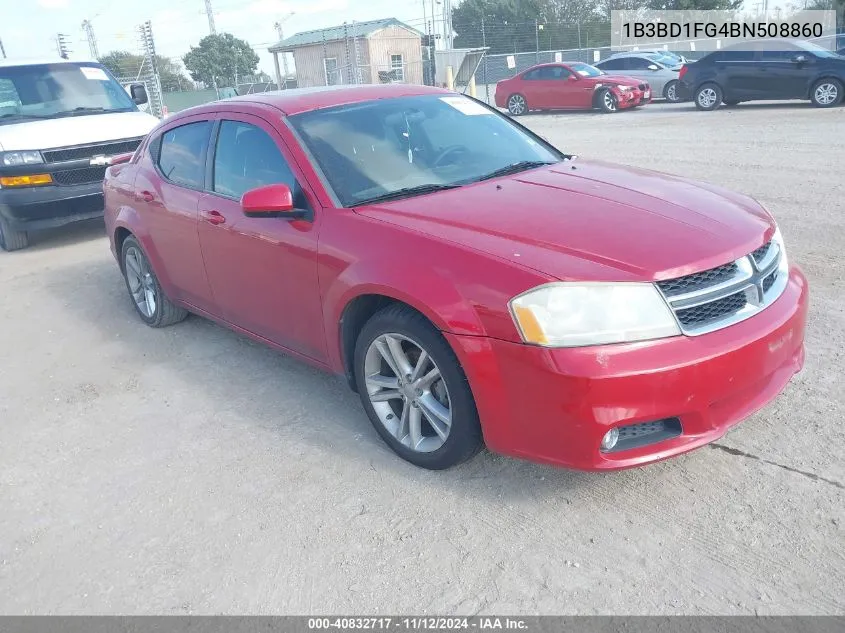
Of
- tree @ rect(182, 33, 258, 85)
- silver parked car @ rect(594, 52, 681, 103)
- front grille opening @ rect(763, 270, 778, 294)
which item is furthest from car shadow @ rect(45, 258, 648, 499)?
tree @ rect(182, 33, 258, 85)

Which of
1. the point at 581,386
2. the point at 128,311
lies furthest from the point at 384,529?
the point at 128,311

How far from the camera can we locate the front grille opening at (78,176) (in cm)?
824

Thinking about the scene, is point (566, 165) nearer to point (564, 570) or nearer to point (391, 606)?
point (564, 570)

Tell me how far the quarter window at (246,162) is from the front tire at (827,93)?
15.2 meters

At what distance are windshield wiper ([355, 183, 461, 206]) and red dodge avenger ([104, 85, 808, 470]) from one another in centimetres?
1

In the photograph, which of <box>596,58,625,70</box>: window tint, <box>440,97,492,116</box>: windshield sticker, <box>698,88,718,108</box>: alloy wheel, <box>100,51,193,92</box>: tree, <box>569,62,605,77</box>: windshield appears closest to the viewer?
<box>440,97,492,116</box>: windshield sticker

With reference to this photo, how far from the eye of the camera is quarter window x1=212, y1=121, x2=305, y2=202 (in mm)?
3777

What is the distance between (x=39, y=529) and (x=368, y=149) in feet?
7.76

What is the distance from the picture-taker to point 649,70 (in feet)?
67.2

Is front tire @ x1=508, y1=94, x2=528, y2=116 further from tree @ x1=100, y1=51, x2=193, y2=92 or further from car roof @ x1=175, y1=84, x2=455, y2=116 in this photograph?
tree @ x1=100, y1=51, x2=193, y2=92

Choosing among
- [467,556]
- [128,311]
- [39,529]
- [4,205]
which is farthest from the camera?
[4,205]

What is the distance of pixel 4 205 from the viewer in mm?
8133

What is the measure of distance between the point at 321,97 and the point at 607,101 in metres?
16.4

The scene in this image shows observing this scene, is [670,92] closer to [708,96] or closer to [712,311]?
[708,96]
